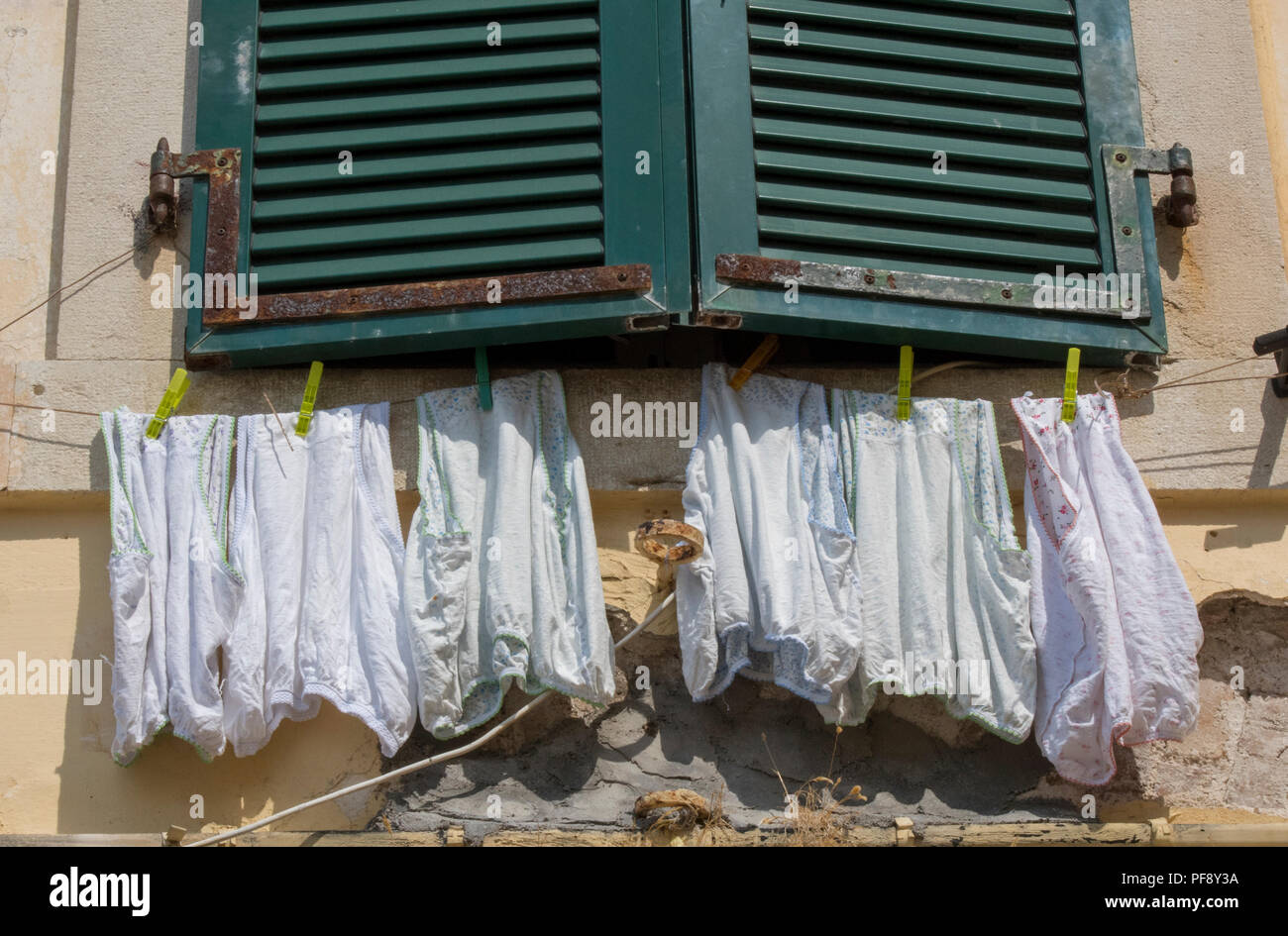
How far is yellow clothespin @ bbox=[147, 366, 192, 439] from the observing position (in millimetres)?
4676

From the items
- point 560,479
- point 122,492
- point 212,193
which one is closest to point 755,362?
point 560,479

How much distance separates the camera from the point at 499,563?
4449mm

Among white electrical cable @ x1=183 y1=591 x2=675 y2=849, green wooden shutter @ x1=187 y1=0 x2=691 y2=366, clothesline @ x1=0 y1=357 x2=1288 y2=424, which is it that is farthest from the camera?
clothesline @ x1=0 y1=357 x2=1288 y2=424

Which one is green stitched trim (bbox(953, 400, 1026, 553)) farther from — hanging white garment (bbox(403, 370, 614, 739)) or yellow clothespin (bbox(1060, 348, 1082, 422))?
hanging white garment (bbox(403, 370, 614, 739))

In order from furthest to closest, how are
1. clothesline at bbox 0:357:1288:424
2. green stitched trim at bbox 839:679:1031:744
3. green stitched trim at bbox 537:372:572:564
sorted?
clothesline at bbox 0:357:1288:424 < green stitched trim at bbox 537:372:572:564 < green stitched trim at bbox 839:679:1031:744

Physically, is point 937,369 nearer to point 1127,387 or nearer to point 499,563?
point 1127,387

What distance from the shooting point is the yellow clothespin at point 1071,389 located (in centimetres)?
474

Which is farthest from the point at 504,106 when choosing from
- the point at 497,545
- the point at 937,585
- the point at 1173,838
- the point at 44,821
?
the point at 1173,838

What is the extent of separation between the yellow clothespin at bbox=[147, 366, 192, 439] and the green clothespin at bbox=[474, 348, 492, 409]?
2.61 ft

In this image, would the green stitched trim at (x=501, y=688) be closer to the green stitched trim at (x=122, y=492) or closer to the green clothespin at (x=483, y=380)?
the green clothespin at (x=483, y=380)

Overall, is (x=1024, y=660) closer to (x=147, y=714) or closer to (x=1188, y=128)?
(x=1188, y=128)

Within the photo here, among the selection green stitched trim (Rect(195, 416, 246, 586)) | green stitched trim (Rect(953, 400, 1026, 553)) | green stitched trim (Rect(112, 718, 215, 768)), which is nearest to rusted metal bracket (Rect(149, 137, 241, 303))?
green stitched trim (Rect(195, 416, 246, 586))

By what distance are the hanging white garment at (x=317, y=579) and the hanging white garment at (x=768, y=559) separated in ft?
2.50

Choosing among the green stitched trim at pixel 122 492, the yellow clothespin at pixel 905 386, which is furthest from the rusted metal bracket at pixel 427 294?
the yellow clothespin at pixel 905 386
